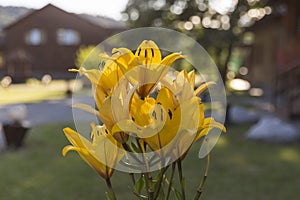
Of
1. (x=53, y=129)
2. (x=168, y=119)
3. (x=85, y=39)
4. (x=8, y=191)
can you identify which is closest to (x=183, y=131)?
(x=168, y=119)

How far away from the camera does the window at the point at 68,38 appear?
543 inches

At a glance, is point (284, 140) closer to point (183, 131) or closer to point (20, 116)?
point (20, 116)

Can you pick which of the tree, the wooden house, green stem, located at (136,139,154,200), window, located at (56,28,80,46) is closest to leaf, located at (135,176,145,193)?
green stem, located at (136,139,154,200)

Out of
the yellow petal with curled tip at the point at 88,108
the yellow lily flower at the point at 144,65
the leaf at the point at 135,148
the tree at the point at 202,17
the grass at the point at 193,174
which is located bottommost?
the grass at the point at 193,174

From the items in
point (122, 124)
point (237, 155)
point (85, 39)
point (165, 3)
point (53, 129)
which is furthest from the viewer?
point (85, 39)

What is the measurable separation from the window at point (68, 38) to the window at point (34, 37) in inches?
22.3

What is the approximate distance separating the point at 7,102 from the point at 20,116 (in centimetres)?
575

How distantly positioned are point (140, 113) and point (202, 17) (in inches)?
246

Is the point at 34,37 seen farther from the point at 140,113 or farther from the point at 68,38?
the point at 140,113

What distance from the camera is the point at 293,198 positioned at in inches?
128

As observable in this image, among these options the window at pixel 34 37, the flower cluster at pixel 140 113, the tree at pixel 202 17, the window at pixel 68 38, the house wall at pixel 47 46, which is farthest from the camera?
the window at pixel 34 37

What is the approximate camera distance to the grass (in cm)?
344

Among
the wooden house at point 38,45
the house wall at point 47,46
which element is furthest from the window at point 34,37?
the house wall at point 47,46

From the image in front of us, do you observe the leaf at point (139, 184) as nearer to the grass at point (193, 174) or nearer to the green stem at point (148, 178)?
the green stem at point (148, 178)
